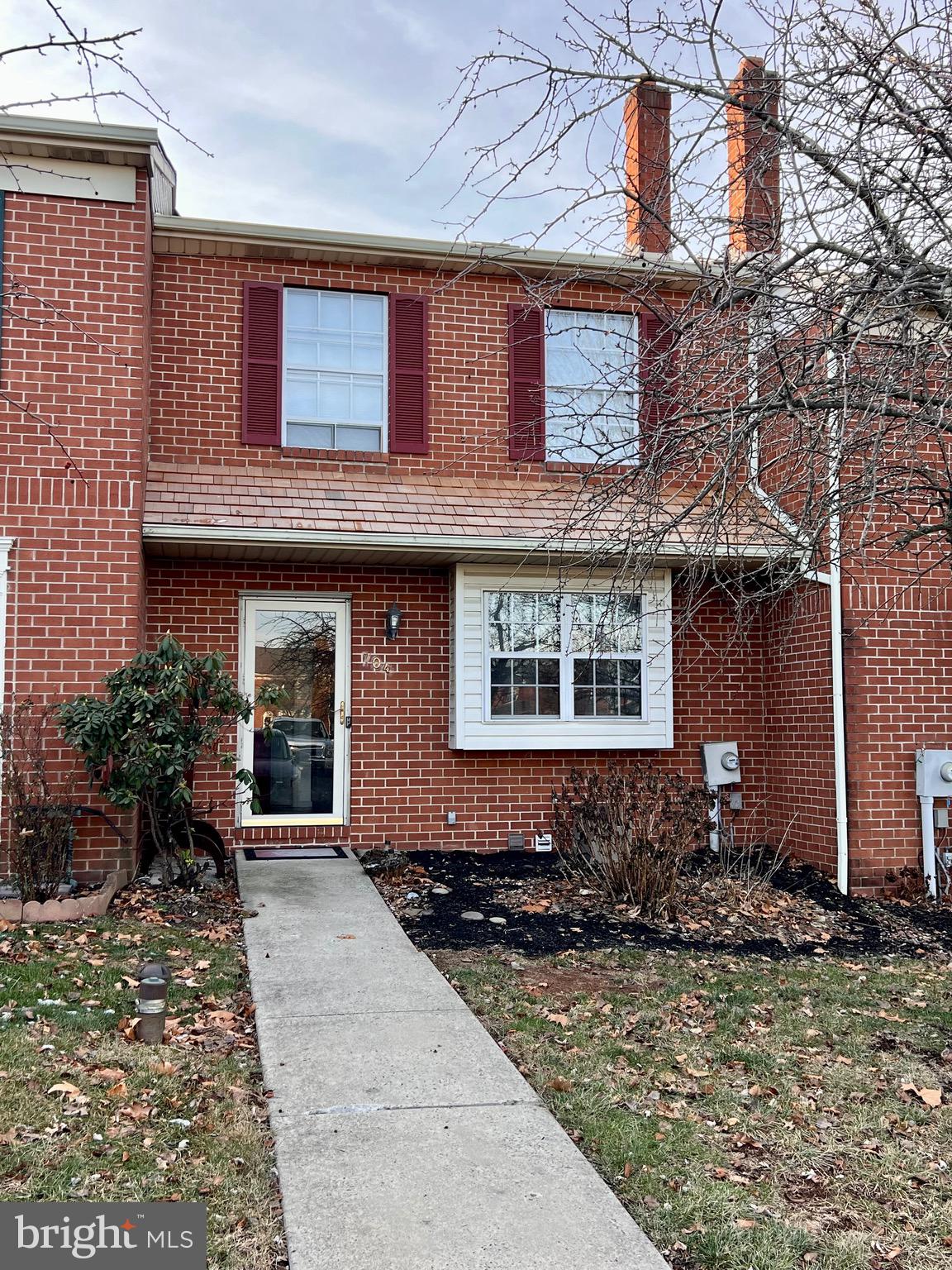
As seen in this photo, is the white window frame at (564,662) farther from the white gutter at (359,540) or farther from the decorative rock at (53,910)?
the decorative rock at (53,910)

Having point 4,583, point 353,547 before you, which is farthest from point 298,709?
point 4,583

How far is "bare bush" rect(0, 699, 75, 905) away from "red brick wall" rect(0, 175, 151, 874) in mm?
182

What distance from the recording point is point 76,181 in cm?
838

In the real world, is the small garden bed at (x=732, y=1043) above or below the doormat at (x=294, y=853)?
below

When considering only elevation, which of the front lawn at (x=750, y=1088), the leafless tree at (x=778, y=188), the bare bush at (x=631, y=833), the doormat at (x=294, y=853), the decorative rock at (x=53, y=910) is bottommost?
the front lawn at (x=750, y=1088)

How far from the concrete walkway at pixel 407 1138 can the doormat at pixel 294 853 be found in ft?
9.29

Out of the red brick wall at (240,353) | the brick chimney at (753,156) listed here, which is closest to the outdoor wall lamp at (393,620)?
the red brick wall at (240,353)

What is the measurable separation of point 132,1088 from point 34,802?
388cm

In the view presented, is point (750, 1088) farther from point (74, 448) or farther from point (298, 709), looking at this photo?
point (74, 448)

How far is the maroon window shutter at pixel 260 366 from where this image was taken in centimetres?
960

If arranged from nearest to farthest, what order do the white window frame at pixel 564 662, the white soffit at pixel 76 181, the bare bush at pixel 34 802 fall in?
1. the bare bush at pixel 34 802
2. the white soffit at pixel 76 181
3. the white window frame at pixel 564 662

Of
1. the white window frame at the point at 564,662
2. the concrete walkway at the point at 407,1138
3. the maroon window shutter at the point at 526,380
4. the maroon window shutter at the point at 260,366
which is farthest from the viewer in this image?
the maroon window shutter at the point at 526,380

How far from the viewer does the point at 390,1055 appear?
183 inches

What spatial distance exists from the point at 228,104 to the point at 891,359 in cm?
377
